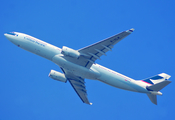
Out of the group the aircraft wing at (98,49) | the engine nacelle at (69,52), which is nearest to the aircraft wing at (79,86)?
the aircraft wing at (98,49)

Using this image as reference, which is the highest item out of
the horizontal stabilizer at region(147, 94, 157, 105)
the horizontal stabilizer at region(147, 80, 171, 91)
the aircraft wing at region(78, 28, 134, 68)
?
the aircraft wing at region(78, 28, 134, 68)

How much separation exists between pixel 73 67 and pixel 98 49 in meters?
5.82

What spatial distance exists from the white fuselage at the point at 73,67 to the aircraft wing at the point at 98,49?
5.92 feet

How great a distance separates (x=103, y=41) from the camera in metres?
35.9

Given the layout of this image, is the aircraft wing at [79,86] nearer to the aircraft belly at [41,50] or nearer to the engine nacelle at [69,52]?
the aircraft belly at [41,50]

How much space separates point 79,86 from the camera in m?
47.0

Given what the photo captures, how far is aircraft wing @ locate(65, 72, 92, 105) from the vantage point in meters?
46.0

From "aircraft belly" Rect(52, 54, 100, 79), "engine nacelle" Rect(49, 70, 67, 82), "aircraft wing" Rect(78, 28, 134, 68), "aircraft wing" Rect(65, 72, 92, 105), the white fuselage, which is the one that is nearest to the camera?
"aircraft wing" Rect(78, 28, 134, 68)

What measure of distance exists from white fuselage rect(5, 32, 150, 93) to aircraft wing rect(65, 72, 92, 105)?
Result: 6.18 m

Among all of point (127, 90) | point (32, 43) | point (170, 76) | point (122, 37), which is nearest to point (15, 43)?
point (32, 43)

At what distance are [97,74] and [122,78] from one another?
517 centimetres

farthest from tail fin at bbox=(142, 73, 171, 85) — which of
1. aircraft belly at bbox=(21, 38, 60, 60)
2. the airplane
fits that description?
aircraft belly at bbox=(21, 38, 60, 60)

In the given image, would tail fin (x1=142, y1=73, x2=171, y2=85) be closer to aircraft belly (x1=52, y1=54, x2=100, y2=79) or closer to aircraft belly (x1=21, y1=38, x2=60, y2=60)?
aircraft belly (x1=52, y1=54, x2=100, y2=79)

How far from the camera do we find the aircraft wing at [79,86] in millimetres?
46031
